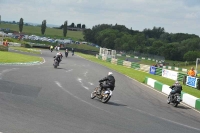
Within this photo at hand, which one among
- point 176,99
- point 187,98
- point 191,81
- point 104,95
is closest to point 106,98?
point 104,95

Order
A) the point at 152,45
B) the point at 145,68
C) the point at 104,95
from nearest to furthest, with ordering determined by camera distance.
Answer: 1. the point at 104,95
2. the point at 145,68
3. the point at 152,45

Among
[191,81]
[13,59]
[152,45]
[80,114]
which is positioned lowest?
[191,81]

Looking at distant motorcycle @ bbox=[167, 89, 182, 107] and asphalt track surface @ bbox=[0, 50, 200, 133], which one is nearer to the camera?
asphalt track surface @ bbox=[0, 50, 200, 133]

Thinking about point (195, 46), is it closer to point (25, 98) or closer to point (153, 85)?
point (153, 85)

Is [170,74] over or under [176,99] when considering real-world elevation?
under

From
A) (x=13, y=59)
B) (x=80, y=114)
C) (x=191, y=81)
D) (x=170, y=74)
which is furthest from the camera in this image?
(x=170, y=74)

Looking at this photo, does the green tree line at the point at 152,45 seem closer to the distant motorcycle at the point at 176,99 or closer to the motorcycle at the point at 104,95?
the distant motorcycle at the point at 176,99

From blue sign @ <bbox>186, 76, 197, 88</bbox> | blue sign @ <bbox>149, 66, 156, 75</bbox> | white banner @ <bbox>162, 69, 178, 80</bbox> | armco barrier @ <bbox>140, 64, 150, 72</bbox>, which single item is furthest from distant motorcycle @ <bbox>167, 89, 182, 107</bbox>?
armco barrier @ <bbox>140, 64, 150, 72</bbox>

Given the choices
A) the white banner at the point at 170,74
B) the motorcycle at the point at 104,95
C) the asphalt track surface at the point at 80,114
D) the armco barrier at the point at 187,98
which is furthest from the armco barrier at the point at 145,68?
the motorcycle at the point at 104,95

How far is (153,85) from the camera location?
30875 mm

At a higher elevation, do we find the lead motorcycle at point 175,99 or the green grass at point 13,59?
the green grass at point 13,59

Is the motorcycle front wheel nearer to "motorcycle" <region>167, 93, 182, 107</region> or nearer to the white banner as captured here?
"motorcycle" <region>167, 93, 182, 107</region>

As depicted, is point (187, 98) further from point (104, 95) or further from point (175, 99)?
point (104, 95)

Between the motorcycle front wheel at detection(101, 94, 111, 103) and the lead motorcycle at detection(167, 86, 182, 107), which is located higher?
the motorcycle front wheel at detection(101, 94, 111, 103)
